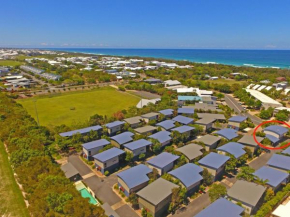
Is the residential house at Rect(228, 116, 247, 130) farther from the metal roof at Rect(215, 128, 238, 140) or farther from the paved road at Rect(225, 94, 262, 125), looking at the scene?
the paved road at Rect(225, 94, 262, 125)

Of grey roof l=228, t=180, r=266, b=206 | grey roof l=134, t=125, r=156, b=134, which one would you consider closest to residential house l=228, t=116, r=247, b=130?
grey roof l=134, t=125, r=156, b=134

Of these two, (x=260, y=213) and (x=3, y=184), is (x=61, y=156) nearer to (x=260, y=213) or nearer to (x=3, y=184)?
(x=3, y=184)

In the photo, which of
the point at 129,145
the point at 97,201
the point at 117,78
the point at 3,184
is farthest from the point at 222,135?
the point at 117,78

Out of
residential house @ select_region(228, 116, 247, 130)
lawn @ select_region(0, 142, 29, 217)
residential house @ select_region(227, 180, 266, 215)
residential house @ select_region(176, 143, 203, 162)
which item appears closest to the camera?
residential house @ select_region(227, 180, 266, 215)

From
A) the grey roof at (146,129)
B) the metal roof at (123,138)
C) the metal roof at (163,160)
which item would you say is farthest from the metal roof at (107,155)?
the grey roof at (146,129)

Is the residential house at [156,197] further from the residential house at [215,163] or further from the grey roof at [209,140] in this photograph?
the grey roof at [209,140]

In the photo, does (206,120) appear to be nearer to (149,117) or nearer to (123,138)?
(149,117)

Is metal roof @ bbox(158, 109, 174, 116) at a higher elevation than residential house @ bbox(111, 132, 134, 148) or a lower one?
higher

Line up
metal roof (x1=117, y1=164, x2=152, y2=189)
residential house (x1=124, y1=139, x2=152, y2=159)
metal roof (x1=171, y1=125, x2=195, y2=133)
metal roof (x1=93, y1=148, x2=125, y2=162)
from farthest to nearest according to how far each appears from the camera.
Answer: metal roof (x1=171, y1=125, x2=195, y2=133) < residential house (x1=124, y1=139, x2=152, y2=159) < metal roof (x1=93, y1=148, x2=125, y2=162) < metal roof (x1=117, y1=164, x2=152, y2=189)

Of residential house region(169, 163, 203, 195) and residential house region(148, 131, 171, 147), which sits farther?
residential house region(148, 131, 171, 147)
